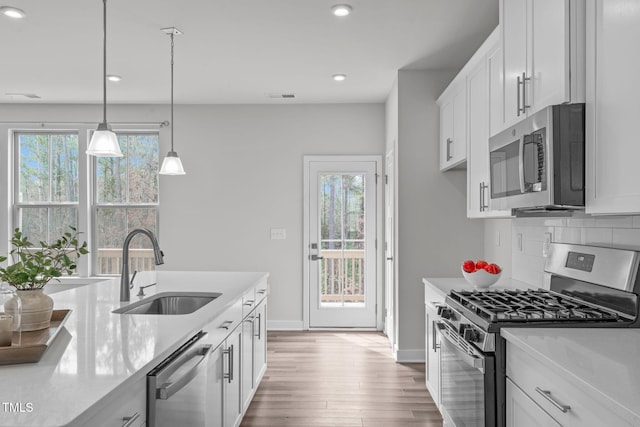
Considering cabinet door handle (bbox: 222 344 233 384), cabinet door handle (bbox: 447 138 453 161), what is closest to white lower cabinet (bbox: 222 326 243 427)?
cabinet door handle (bbox: 222 344 233 384)

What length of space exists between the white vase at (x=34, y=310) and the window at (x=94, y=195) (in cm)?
400

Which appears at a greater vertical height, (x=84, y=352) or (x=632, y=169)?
(x=632, y=169)

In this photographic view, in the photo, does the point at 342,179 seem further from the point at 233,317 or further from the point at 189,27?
the point at 233,317

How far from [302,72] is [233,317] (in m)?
2.63

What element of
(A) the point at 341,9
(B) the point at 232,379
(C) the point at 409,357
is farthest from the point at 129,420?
(C) the point at 409,357

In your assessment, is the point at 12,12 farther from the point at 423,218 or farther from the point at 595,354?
the point at 595,354

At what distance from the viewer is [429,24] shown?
Answer: 10.7 ft

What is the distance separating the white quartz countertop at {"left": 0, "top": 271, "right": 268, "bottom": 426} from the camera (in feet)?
3.49

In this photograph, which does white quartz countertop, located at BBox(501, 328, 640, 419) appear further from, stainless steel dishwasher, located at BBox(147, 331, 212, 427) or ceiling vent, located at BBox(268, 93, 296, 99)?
ceiling vent, located at BBox(268, 93, 296, 99)

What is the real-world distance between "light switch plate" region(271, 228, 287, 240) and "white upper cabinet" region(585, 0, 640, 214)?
4017 mm

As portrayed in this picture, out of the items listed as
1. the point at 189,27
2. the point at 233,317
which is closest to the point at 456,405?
the point at 233,317

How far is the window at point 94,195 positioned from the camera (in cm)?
550

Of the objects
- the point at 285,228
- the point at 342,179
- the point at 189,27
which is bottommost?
the point at 285,228

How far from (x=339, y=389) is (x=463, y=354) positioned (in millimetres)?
1690
